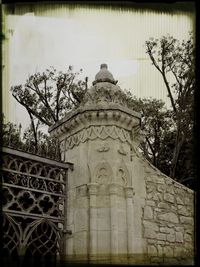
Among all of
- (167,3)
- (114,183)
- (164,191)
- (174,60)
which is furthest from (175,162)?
(167,3)

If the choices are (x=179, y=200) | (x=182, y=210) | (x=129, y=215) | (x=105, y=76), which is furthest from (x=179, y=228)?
(x=105, y=76)

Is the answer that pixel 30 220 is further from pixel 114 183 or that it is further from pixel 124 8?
pixel 124 8

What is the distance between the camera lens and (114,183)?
495 cm

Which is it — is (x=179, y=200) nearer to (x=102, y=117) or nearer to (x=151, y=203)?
(x=151, y=203)

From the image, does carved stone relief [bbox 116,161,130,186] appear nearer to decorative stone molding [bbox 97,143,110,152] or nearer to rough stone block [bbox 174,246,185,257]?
decorative stone molding [bbox 97,143,110,152]

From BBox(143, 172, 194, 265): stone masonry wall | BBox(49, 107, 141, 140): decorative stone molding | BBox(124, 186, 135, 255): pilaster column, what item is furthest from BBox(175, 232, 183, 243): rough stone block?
BBox(49, 107, 141, 140): decorative stone molding

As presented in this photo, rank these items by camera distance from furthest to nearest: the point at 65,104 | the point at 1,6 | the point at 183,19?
the point at 65,104, the point at 183,19, the point at 1,6

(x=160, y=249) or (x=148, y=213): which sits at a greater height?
(x=148, y=213)

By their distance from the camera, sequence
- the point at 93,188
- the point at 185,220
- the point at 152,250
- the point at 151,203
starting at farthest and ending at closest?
the point at 185,220 < the point at 151,203 < the point at 152,250 < the point at 93,188

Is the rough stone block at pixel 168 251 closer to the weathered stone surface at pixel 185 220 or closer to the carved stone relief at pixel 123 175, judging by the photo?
the weathered stone surface at pixel 185 220

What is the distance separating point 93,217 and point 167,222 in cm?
110

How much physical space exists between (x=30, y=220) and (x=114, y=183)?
3.22ft

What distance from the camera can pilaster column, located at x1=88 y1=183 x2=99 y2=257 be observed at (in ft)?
15.7

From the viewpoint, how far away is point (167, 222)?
5.50 m
